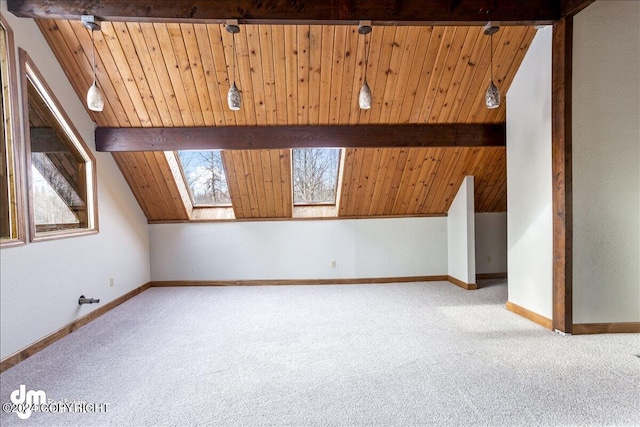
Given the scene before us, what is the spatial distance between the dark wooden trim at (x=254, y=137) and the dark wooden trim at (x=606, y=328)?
2363mm

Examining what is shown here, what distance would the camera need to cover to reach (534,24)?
2744 mm

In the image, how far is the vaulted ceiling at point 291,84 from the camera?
299 cm

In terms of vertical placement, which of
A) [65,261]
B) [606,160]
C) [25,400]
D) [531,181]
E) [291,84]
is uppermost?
[291,84]

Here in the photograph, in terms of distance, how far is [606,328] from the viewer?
2869mm

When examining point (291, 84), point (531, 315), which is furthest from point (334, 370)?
point (291, 84)

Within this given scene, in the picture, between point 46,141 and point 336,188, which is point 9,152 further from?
point 336,188

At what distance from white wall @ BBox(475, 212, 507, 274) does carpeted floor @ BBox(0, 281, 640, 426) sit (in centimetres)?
181

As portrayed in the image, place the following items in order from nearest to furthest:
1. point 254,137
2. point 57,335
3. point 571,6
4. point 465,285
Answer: point 571,6 < point 57,335 < point 254,137 < point 465,285

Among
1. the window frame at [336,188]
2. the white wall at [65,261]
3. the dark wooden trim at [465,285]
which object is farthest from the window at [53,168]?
the dark wooden trim at [465,285]

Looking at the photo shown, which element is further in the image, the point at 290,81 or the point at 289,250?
the point at 289,250

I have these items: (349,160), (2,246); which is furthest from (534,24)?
(2,246)

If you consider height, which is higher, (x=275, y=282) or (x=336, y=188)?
(x=336, y=188)

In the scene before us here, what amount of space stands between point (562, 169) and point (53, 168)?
15.4 ft

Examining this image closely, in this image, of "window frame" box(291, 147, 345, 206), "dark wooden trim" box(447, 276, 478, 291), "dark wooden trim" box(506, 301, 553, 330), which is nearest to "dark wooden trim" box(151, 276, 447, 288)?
"dark wooden trim" box(447, 276, 478, 291)
